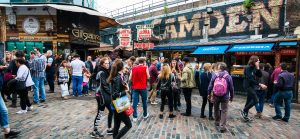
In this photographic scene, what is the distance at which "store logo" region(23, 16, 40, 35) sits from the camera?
1753 centimetres

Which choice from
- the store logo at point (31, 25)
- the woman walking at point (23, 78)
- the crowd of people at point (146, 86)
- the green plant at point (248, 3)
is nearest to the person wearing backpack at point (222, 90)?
the crowd of people at point (146, 86)

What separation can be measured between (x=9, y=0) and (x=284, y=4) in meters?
18.8

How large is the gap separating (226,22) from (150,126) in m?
13.8

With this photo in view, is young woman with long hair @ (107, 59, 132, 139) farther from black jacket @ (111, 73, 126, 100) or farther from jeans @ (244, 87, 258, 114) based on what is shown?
jeans @ (244, 87, 258, 114)

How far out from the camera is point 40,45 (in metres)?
17.7

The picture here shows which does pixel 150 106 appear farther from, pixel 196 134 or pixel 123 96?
pixel 123 96

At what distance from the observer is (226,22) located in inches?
696

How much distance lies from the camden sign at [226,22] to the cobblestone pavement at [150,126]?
876 cm

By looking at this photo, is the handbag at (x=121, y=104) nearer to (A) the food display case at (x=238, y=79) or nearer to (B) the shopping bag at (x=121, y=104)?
(B) the shopping bag at (x=121, y=104)

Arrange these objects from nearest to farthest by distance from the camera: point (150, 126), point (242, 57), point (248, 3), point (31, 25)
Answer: point (150, 126) < point (242, 57) < point (248, 3) < point (31, 25)

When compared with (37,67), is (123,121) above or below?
below

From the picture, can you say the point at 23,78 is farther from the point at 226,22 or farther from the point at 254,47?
the point at 226,22

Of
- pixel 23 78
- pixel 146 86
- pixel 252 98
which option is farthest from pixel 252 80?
pixel 23 78

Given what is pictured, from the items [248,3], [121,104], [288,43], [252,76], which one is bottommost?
[121,104]
